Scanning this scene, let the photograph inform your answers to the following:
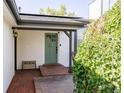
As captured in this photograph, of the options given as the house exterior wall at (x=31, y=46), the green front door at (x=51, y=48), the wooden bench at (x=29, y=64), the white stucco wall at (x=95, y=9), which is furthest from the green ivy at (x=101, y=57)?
the green front door at (x=51, y=48)

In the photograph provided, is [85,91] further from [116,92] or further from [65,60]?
[65,60]

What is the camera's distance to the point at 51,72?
941 centimetres

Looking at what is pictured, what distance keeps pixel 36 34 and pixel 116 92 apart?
943cm

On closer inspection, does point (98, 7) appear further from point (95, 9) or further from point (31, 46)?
point (31, 46)

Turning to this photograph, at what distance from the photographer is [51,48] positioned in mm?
11836

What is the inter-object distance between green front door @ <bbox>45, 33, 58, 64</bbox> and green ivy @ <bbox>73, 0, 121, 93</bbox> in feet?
25.2

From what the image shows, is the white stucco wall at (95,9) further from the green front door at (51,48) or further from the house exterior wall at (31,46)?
the green front door at (51,48)

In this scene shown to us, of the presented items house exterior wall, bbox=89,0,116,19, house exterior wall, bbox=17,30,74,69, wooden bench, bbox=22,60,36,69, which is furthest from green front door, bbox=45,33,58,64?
house exterior wall, bbox=89,0,116,19

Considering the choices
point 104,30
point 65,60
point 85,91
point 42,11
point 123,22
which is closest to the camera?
point 123,22

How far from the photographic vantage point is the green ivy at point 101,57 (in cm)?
274

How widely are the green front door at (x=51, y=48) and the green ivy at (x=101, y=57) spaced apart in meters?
7.67

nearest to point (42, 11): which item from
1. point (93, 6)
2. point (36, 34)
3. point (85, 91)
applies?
point (36, 34)

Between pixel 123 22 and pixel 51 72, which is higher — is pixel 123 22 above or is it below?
above

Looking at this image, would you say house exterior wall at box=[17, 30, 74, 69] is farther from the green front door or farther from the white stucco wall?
the white stucco wall
